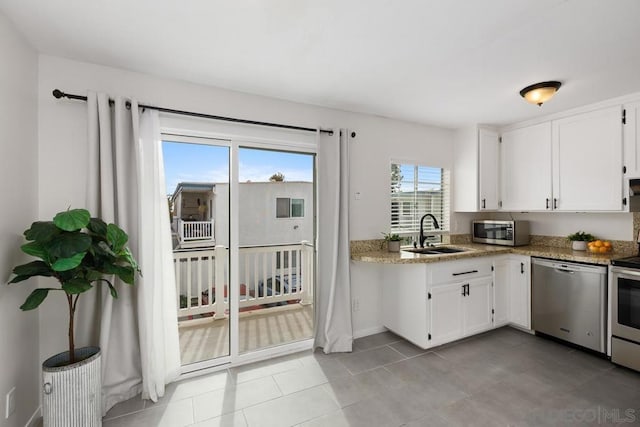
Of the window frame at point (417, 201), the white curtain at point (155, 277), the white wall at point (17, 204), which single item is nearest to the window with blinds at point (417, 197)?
the window frame at point (417, 201)

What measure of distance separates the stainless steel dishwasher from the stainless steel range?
0.25ft

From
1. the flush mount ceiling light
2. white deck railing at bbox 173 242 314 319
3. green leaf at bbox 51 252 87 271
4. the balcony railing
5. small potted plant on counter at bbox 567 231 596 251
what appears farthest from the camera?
small potted plant on counter at bbox 567 231 596 251

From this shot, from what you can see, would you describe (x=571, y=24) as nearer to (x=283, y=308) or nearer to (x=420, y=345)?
(x=420, y=345)

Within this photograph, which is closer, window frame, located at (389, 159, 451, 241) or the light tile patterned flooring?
the light tile patterned flooring

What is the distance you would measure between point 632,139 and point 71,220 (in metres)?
4.57

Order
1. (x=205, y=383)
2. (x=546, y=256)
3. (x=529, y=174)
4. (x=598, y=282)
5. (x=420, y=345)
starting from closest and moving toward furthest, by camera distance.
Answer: (x=205, y=383), (x=598, y=282), (x=420, y=345), (x=546, y=256), (x=529, y=174)

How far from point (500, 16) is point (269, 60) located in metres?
1.51

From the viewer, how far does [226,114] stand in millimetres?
2652

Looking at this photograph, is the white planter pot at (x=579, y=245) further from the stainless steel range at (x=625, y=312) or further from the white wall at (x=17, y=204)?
the white wall at (x=17, y=204)

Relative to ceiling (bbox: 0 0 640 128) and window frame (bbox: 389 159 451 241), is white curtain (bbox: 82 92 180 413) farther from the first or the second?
window frame (bbox: 389 159 451 241)

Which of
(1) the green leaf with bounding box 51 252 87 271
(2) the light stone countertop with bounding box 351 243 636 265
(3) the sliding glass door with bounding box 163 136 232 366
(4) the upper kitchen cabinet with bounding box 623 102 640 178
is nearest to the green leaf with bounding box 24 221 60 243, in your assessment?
(1) the green leaf with bounding box 51 252 87 271

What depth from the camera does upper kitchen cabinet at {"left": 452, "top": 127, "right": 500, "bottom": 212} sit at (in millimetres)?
3709

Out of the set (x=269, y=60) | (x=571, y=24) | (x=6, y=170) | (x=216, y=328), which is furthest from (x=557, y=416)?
(x=6, y=170)

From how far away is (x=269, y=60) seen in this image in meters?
2.18
